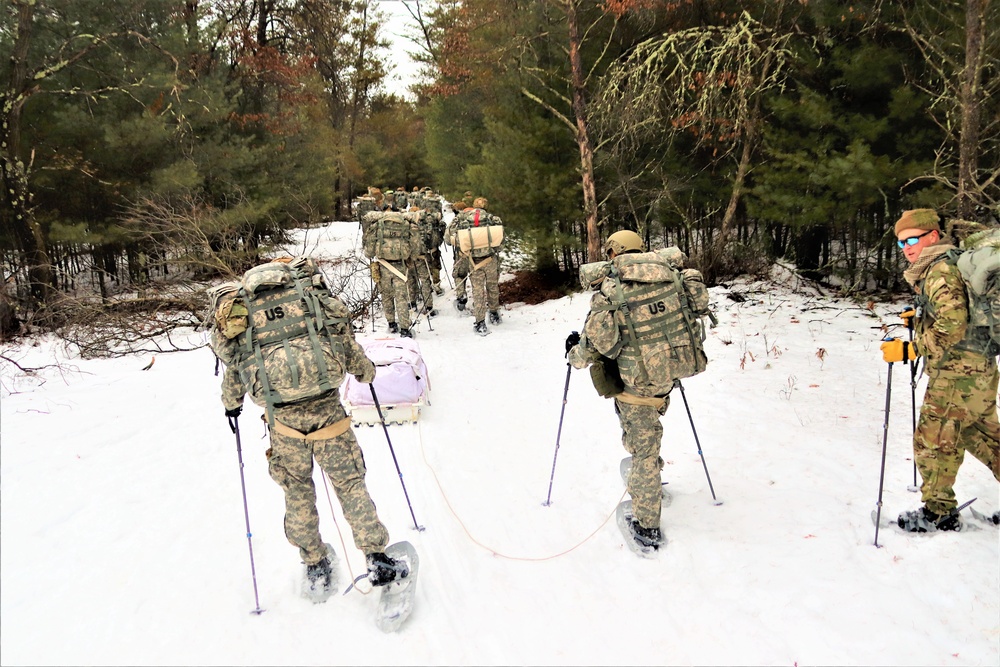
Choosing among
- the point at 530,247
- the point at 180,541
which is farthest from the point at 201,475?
the point at 530,247

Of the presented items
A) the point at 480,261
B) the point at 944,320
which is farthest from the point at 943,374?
the point at 480,261

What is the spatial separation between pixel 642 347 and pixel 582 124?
293 inches

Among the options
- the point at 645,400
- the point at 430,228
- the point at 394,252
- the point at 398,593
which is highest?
the point at 430,228

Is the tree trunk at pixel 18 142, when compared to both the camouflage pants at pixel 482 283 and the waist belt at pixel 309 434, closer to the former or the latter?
the camouflage pants at pixel 482 283

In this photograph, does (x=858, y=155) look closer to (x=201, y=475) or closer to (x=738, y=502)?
(x=738, y=502)

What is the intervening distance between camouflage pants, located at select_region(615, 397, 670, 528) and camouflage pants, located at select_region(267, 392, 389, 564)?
1844mm

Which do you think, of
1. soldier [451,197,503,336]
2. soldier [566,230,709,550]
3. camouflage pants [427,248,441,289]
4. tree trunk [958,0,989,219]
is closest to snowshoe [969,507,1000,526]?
soldier [566,230,709,550]

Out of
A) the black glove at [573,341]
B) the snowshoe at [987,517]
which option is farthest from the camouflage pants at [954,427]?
the black glove at [573,341]

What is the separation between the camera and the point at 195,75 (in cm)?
1314

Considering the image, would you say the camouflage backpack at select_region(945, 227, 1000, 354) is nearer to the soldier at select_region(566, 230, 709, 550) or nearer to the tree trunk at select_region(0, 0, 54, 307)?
the soldier at select_region(566, 230, 709, 550)

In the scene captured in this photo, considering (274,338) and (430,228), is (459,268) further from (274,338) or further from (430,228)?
(274,338)

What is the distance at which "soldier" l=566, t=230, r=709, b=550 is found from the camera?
3.84 m

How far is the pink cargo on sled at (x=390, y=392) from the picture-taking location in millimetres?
6145

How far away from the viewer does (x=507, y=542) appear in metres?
4.26
